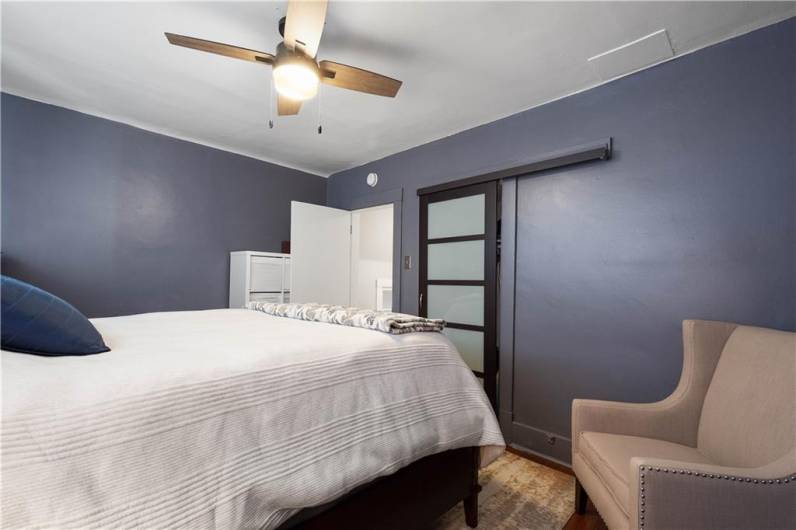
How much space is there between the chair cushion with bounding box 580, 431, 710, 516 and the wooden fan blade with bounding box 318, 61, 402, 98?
78.4 inches

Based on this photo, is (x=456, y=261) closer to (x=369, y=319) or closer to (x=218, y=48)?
(x=369, y=319)

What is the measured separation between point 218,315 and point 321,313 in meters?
0.67

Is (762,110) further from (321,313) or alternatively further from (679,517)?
(321,313)

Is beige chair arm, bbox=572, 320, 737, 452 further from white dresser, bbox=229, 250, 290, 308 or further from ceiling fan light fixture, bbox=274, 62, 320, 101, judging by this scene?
white dresser, bbox=229, 250, 290, 308

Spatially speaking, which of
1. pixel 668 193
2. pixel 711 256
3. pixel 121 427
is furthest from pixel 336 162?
pixel 121 427

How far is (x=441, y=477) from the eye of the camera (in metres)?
1.52

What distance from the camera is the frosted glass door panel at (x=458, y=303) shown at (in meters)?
3.03

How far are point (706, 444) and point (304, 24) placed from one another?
2.50 m

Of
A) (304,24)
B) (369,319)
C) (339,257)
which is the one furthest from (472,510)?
(339,257)

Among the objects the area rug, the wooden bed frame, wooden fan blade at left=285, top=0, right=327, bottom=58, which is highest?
wooden fan blade at left=285, top=0, right=327, bottom=58

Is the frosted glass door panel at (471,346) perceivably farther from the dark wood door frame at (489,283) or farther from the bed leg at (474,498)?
the bed leg at (474,498)

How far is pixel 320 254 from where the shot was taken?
13.5ft

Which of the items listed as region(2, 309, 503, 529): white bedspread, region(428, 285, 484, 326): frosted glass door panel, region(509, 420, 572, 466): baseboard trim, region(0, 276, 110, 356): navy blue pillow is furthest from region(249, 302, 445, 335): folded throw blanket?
region(509, 420, 572, 466): baseboard trim

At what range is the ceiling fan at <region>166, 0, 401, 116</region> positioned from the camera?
1537 mm
